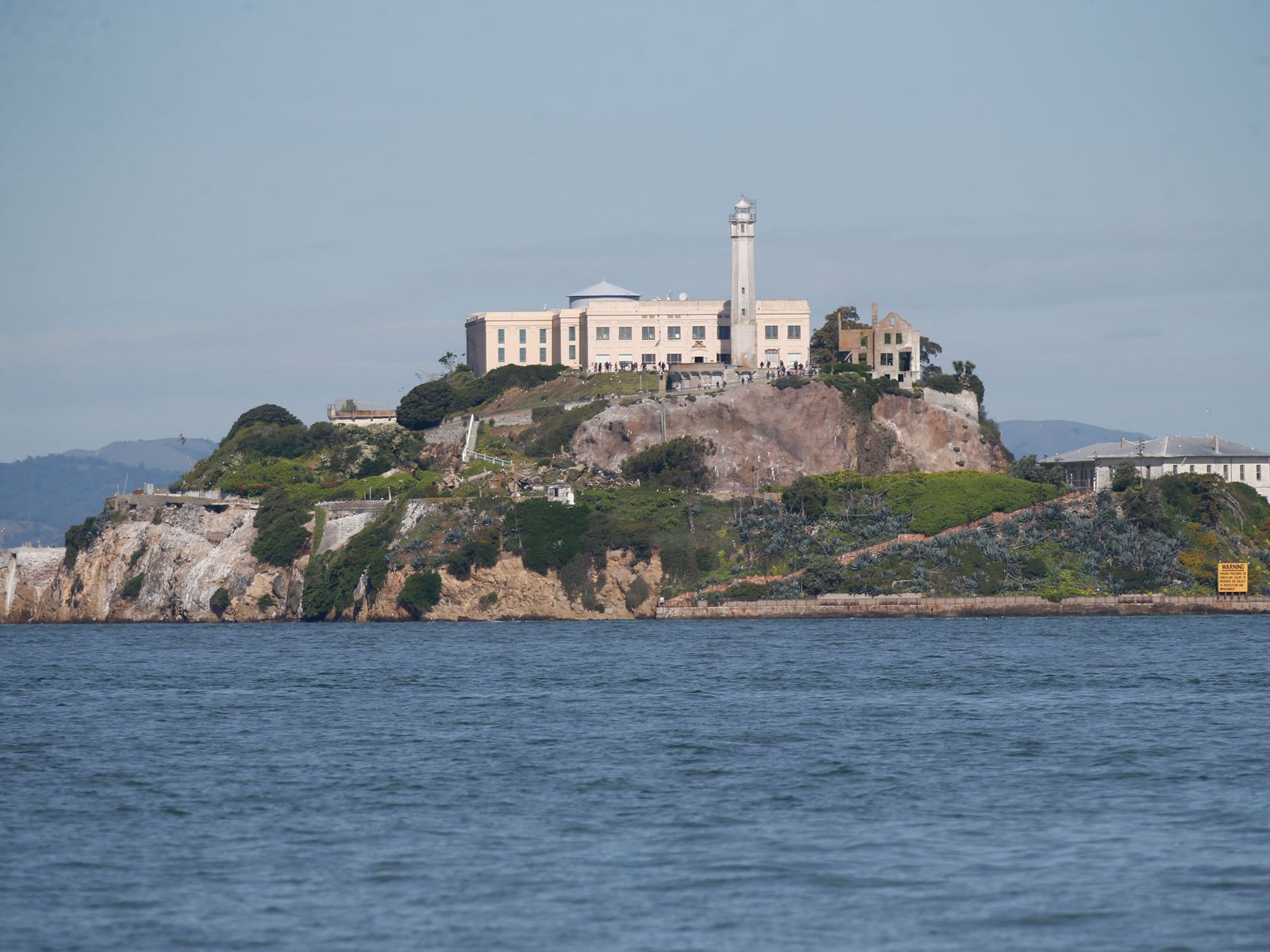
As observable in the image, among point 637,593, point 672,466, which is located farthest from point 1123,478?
point 637,593

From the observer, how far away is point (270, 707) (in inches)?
2490

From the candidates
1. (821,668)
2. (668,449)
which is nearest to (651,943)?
(821,668)

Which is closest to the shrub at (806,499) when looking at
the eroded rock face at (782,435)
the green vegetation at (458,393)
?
the eroded rock face at (782,435)

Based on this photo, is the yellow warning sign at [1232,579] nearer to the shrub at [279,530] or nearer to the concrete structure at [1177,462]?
the concrete structure at [1177,462]

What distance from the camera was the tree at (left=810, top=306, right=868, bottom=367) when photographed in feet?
492

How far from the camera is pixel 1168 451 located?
135875 millimetres

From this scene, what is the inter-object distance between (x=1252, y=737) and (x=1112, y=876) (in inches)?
823

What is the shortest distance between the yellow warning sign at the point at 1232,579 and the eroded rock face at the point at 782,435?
85.6 ft

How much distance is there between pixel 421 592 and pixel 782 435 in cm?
3171

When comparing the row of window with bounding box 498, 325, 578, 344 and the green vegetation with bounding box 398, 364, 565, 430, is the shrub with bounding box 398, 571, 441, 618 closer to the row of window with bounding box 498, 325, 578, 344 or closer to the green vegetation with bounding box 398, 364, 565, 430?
the green vegetation with bounding box 398, 364, 565, 430

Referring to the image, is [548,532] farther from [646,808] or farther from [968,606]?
[646,808]

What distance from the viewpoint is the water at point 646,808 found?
99.7 ft

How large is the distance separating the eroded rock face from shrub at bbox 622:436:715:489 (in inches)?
98.9

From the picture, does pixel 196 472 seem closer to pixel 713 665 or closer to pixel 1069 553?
pixel 1069 553
